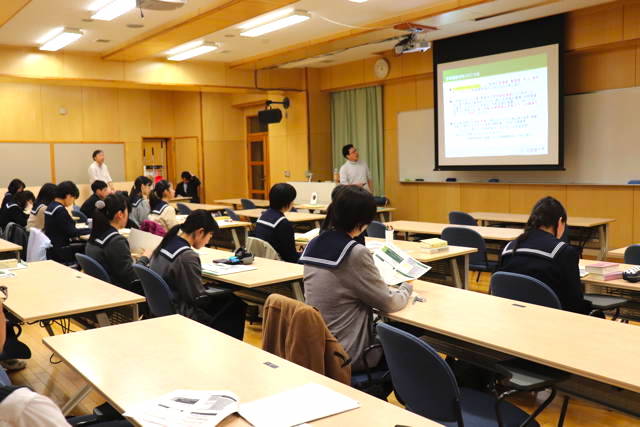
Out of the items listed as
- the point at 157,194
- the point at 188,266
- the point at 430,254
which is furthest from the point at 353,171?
the point at 188,266

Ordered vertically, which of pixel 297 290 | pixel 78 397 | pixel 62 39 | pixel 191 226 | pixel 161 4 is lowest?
pixel 78 397

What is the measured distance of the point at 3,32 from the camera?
27.9 feet

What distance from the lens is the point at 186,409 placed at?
1843 millimetres

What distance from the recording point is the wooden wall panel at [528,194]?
8.45 metres

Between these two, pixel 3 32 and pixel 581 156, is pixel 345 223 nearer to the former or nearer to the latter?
pixel 581 156

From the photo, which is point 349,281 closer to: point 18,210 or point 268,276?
point 268,276

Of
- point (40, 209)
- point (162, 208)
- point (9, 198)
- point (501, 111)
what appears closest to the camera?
point (162, 208)

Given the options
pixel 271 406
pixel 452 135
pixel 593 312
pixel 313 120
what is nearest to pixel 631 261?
pixel 593 312

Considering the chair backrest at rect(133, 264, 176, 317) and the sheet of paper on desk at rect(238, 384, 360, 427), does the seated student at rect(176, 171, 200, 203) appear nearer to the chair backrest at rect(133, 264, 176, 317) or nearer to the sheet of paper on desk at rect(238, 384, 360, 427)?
the chair backrest at rect(133, 264, 176, 317)

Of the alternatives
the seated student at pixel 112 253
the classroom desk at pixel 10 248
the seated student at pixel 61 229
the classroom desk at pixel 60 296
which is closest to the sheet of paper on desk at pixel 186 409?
the classroom desk at pixel 60 296

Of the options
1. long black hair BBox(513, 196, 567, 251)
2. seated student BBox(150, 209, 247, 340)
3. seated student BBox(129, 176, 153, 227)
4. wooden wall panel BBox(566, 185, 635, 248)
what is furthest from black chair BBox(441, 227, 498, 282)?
seated student BBox(129, 176, 153, 227)

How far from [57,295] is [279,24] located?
5866 mm

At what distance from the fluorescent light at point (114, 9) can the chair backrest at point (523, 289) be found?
571cm

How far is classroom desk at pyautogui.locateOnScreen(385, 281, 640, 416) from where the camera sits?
215 centimetres
